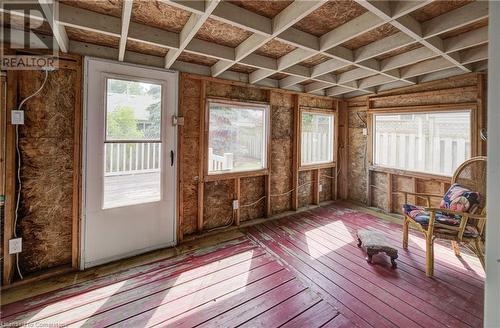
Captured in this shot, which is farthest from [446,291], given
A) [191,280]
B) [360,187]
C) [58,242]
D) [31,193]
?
[31,193]

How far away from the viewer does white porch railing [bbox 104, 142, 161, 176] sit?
104 inches

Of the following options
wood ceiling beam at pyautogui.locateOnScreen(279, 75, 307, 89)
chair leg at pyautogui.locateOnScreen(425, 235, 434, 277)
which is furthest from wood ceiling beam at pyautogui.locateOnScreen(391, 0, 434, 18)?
chair leg at pyautogui.locateOnScreen(425, 235, 434, 277)

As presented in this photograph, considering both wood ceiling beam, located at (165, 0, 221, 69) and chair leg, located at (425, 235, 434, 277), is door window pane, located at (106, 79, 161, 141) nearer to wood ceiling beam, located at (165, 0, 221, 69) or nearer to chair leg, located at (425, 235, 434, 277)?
wood ceiling beam, located at (165, 0, 221, 69)

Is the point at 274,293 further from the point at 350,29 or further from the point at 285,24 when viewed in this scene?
the point at 350,29

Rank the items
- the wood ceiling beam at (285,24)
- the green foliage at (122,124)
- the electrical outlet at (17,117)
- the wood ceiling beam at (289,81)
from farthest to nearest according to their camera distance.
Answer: the wood ceiling beam at (289,81) < the green foliage at (122,124) < the electrical outlet at (17,117) < the wood ceiling beam at (285,24)

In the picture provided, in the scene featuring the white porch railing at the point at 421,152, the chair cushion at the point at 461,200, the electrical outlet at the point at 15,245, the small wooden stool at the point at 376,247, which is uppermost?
the white porch railing at the point at 421,152

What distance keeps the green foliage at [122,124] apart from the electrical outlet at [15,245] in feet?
4.28

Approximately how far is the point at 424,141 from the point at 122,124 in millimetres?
4528

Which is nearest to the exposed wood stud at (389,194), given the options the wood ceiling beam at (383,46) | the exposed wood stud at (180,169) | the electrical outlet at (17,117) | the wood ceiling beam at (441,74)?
the wood ceiling beam at (441,74)

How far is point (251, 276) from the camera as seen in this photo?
2.37m

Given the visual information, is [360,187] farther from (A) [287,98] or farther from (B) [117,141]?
(B) [117,141]

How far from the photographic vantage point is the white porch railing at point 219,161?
343 centimetres

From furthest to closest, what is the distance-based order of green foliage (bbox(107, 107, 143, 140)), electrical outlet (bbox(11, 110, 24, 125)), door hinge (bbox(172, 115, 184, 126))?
door hinge (bbox(172, 115, 184, 126))
green foliage (bbox(107, 107, 143, 140))
electrical outlet (bbox(11, 110, 24, 125))

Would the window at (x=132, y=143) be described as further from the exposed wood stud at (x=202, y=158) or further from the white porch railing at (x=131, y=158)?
the exposed wood stud at (x=202, y=158)
